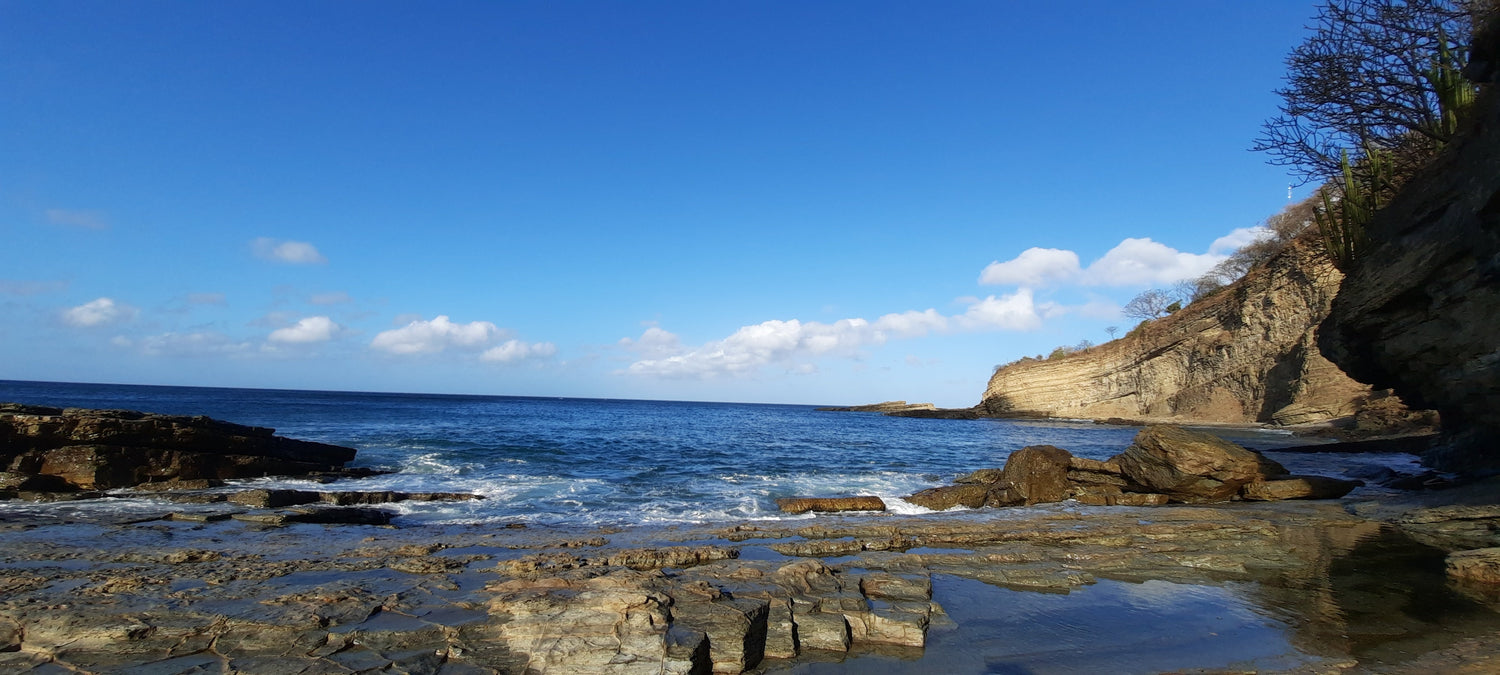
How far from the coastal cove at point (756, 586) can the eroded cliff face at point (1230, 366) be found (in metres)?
33.6

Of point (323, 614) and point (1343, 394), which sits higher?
point (1343, 394)

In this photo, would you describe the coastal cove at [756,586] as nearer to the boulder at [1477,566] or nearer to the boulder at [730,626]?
the boulder at [730,626]

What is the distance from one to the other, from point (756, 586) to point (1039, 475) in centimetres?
1205

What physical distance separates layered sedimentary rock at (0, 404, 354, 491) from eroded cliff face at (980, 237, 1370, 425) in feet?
153

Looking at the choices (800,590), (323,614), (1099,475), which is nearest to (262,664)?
(323,614)

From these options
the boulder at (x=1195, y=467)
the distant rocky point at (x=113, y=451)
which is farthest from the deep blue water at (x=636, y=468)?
the boulder at (x=1195, y=467)

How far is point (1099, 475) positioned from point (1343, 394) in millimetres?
35001

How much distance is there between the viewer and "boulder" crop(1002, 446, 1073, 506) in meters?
16.6

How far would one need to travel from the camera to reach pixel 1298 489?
15.4 metres

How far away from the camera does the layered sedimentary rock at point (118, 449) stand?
15.4 metres

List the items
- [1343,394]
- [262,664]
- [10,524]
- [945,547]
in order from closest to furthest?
[262,664] < [945,547] < [10,524] < [1343,394]

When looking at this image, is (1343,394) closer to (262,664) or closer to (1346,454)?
(1346,454)

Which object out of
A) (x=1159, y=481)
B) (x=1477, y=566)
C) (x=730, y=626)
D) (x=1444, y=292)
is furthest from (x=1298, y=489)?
(x=730, y=626)

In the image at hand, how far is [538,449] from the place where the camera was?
28656 millimetres
